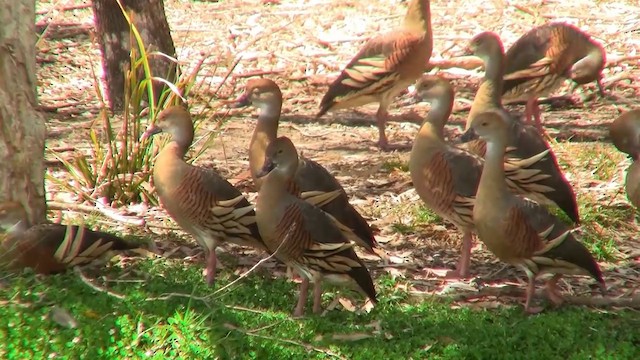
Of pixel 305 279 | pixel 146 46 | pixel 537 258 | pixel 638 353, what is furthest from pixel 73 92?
pixel 638 353

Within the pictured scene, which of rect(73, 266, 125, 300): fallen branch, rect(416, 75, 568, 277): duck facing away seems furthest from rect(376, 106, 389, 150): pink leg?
rect(73, 266, 125, 300): fallen branch

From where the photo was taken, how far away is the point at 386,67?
29.9 feet

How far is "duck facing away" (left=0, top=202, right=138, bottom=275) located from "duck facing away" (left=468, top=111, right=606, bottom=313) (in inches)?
96.9

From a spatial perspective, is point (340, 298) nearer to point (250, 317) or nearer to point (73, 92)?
point (250, 317)

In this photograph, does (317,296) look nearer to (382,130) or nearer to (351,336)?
(351,336)

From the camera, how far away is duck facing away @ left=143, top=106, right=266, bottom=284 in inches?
253

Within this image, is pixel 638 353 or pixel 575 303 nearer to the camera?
pixel 638 353

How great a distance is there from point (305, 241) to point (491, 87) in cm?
282

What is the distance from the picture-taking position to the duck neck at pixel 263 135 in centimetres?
721

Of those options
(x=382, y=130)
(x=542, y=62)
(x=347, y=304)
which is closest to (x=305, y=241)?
(x=347, y=304)

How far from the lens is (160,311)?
5.50m

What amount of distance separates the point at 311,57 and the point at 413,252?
16.2ft

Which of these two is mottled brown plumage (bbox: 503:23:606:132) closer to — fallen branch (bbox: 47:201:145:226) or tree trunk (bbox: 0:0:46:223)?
fallen branch (bbox: 47:201:145:226)

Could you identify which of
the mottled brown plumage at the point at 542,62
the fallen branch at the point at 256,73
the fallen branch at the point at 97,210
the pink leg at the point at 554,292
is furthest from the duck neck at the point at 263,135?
the fallen branch at the point at 256,73
